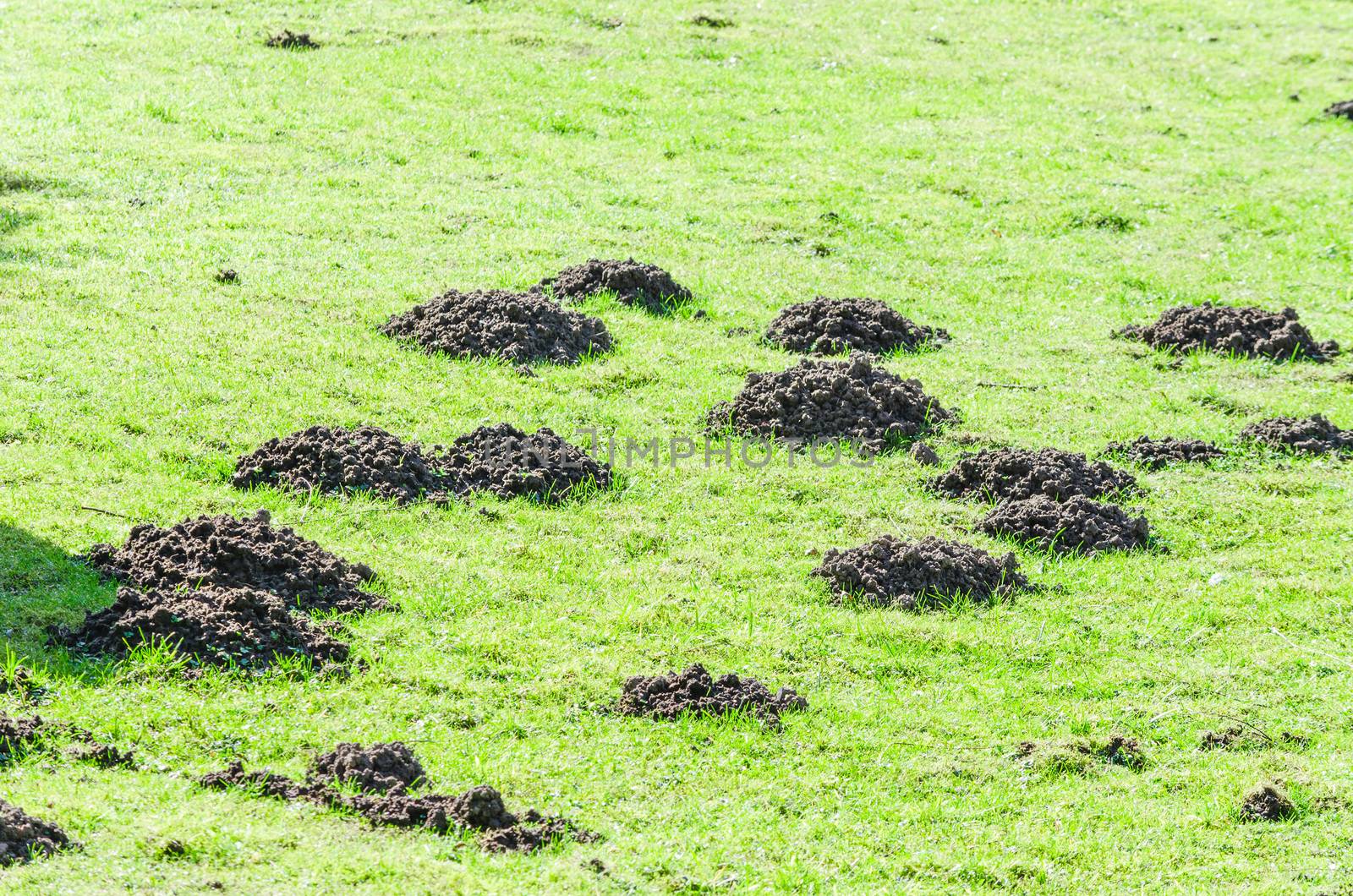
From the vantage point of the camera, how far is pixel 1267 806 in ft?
28.0

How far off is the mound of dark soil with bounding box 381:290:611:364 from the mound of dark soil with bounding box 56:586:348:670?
5.27m

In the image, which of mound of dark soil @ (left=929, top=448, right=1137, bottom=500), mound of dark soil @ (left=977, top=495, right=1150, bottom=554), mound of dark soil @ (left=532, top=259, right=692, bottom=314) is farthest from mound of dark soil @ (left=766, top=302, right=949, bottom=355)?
mound of dark soil @ (left=977, top=495, right=1150, bottom=554)

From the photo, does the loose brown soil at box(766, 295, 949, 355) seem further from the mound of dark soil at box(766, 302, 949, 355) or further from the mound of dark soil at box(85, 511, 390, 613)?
the mound of dark soil at box(85, 511, 390, 613)

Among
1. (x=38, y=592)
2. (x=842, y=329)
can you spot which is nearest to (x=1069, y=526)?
(x=842, y=329)

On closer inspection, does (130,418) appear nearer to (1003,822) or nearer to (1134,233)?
(1003,822)

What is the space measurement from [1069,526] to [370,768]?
21.0ft

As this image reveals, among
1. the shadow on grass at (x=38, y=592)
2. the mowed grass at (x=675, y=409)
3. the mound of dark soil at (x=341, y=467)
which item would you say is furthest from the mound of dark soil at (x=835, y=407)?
the shadow on grass at (x=38, y=592)

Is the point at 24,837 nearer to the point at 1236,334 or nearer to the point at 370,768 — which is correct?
the point at 370,768

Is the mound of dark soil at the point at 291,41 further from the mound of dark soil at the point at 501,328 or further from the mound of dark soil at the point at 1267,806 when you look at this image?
the mound of dark soil at the point at 1267,806

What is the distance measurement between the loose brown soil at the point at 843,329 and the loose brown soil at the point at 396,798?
323 inches

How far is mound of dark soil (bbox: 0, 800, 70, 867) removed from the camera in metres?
6.45

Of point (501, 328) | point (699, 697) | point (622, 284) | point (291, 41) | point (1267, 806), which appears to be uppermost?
point (291, 41)

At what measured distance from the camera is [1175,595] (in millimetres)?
11227

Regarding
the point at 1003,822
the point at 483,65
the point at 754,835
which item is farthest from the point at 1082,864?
the point at 483,65
